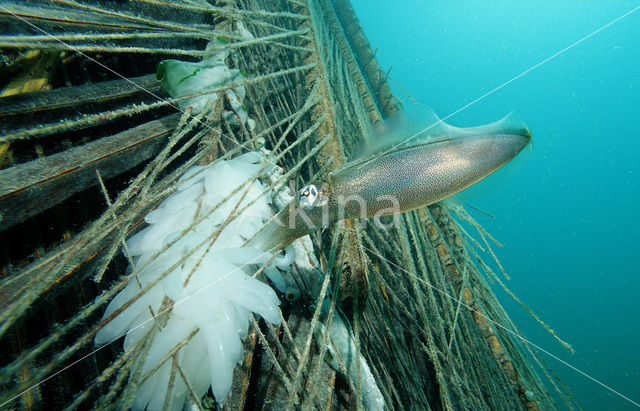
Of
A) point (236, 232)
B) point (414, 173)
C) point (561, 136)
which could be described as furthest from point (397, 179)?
point (561, 136)

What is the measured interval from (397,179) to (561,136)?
362 feet

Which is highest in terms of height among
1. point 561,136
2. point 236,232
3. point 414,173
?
point 236,232

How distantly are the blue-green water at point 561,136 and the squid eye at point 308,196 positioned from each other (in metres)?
43.3

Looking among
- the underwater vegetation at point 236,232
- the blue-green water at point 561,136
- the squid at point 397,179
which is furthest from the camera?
→ the blue-green water at point 561,136

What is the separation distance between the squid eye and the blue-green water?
142 feet

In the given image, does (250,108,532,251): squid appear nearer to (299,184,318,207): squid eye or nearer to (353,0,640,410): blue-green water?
(299,184,318,207): squid eye

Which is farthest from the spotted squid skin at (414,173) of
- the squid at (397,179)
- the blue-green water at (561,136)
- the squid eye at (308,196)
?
the blue-green water at (561,136)

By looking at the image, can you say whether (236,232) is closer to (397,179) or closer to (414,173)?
(397,179)

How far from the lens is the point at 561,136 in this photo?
81.7m

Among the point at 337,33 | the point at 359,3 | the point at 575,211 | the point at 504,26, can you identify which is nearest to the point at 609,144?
the point at 575,211

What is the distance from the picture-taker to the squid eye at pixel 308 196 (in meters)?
1.66

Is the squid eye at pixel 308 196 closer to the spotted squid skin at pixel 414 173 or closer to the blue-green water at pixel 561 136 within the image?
the spotted squid skin at pixel 414 173

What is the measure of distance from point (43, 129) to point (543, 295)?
68.8 m

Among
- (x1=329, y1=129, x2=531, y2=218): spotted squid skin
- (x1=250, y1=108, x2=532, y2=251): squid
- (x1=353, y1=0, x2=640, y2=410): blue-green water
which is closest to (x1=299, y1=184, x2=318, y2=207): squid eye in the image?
(x1=250, y1=108, x2=532, y2=251): squid
